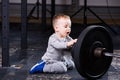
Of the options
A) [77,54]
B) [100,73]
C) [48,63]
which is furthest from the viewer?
[48,63]

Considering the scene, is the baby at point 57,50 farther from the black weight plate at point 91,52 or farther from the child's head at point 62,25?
the black weight plate at point 91,52

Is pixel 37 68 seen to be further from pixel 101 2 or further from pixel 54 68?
pixel 101 2

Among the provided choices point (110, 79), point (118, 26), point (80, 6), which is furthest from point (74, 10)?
point (110, 79)

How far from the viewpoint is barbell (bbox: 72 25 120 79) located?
9.02 ft

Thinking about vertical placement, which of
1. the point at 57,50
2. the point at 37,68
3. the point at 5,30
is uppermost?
the point at 5,30

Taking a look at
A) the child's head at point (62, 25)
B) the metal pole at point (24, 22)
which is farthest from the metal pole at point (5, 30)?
the metal pole at point (24, 22)

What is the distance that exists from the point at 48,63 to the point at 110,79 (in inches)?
22.7

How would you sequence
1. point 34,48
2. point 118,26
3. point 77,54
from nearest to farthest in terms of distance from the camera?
point 77,54 < point 34,48 < point 118,26

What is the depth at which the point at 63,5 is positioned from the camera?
7.20m

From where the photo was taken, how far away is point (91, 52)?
2795 mm

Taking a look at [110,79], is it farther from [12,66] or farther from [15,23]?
[15,23]

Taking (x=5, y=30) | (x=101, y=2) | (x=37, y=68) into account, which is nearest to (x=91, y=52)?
(x=37, y=68)

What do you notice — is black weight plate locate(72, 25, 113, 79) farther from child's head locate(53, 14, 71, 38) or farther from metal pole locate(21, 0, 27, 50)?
metal pole locate(21, 0, 27, 50)

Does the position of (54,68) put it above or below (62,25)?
below
